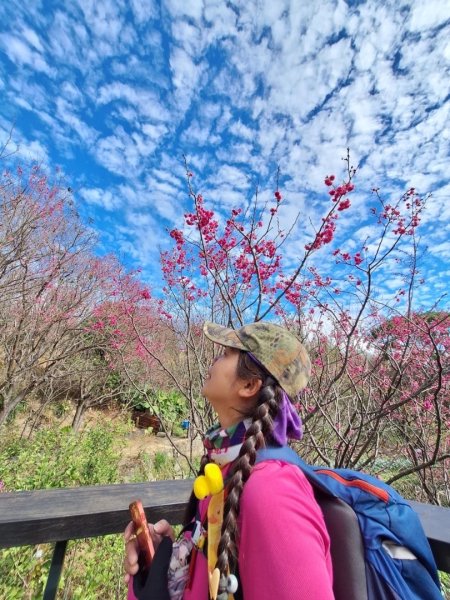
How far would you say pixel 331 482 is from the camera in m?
0.77

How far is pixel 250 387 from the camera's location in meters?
0.99

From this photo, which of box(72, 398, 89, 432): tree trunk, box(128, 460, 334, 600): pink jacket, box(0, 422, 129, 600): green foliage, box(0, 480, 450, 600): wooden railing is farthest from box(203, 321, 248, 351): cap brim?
box(72, 398, 89, 432): tree trunk

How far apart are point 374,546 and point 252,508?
0.88 feet

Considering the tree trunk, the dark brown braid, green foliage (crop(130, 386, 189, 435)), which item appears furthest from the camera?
green foliage (crop(130, 386, 189, 435))

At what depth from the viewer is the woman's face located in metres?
0.99

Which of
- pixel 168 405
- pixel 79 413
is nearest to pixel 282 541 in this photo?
pixel 79 413

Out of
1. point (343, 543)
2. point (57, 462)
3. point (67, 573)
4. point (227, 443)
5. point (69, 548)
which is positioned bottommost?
point (69, 548)

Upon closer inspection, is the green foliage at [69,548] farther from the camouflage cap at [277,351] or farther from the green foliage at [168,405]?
the green foliage at [168,405]

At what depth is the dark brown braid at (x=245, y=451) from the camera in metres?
0.66

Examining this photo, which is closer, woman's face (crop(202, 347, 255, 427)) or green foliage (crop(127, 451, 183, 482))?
woman's face (crop(202, 347, 255, 427))

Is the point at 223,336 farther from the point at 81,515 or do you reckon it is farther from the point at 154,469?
the point at 154,469

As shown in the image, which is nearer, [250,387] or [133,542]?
[133,542]

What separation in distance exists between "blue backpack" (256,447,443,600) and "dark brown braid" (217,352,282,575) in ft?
0.41

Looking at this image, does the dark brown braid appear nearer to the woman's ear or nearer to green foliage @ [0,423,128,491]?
the woman's ear
